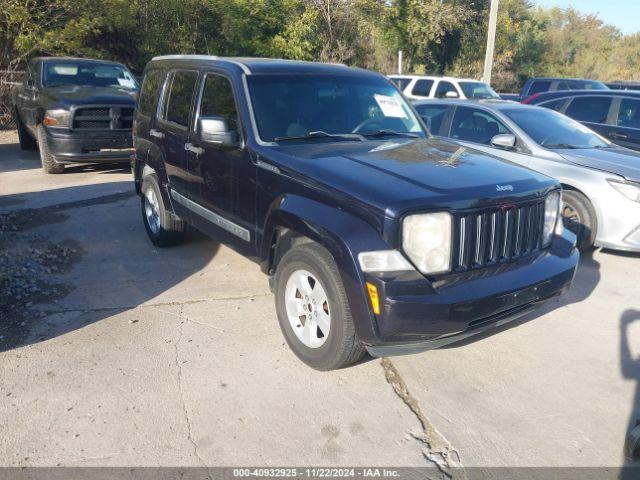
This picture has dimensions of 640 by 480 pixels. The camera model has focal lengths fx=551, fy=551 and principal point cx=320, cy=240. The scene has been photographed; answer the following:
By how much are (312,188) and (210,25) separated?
1776 centimetres

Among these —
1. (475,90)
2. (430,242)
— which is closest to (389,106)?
(430,242)

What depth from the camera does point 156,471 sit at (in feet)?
9.07

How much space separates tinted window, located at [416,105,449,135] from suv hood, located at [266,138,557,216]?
3394 mm

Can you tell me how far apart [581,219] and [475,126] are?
6.23 ft

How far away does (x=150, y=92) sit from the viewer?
19.7 feet

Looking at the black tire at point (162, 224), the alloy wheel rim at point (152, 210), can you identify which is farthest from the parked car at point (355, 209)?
the alloy wheel rim at point (152, 210)

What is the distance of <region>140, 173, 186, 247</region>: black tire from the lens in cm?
580

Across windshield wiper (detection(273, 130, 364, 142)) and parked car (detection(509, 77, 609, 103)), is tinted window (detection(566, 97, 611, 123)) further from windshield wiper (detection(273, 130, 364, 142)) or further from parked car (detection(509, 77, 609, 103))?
parked car (detection(509, 77, 609, 103))

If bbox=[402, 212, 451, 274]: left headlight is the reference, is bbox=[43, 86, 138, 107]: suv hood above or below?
above

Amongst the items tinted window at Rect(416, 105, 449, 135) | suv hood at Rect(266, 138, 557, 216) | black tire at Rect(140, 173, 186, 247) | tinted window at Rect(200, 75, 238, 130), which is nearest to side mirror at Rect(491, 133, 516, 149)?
tinted window at Rect(416, 105, 449, 135)

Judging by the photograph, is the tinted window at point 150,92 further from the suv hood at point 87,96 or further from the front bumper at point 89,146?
the suv hood at point 87,96

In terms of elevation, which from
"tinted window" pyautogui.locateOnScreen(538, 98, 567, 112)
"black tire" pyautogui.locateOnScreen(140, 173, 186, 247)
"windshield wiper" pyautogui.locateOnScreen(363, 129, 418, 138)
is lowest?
"black tire" pyautogui.locateOnScreen(140, 173, 186, 247)

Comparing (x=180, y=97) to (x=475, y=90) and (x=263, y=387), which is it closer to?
(x=263, y=387)

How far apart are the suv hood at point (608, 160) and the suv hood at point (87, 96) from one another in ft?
23.0
